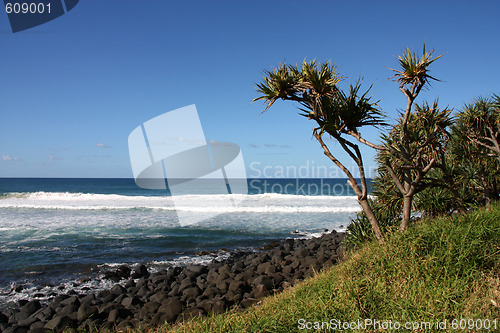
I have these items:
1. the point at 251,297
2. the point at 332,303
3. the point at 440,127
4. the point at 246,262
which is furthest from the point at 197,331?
the point at 246,262

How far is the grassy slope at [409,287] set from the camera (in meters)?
3.64

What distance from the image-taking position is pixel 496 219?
20.4 ft

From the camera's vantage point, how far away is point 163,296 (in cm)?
784

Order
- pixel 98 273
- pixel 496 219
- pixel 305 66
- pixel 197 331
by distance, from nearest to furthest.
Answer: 1. pixel 197 331
2. pixel 496 219
3. pixel 305 66
4. pixel 98 273

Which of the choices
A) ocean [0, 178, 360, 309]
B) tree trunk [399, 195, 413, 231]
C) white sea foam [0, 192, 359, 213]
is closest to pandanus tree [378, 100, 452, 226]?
tree trunk [399, 195, 413, 231]

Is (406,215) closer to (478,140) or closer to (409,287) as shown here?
(409,287)

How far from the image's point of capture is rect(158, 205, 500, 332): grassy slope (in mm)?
3645

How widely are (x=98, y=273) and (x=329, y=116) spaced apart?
8572mm

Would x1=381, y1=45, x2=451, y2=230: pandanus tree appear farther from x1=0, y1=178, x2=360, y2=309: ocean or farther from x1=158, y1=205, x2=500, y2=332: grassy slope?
x1=0, y1=178, x2=360, y2=309: ocean

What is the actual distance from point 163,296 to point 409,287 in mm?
5696

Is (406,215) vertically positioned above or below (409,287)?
above

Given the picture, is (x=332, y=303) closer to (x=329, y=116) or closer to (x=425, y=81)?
(x=329, y=116)

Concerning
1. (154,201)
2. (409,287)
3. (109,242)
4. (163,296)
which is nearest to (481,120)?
(409,287)

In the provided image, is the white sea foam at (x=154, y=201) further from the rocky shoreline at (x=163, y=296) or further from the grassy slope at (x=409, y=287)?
the grassy slope at (x=409, y=287)
